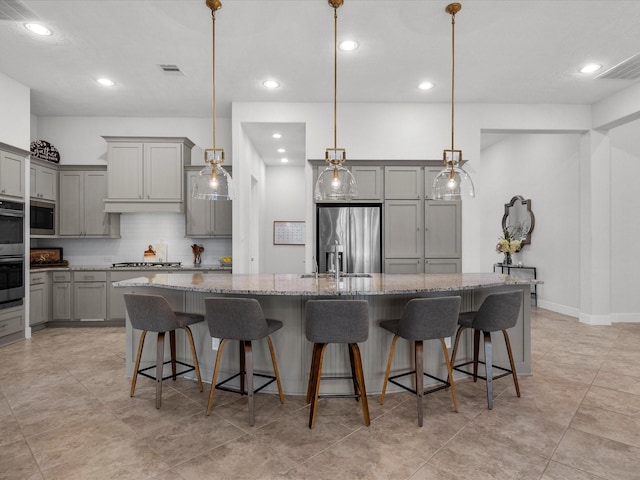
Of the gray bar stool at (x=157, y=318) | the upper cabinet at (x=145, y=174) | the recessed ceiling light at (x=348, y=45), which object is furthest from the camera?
the upper cabinet at (x=145, y=174)

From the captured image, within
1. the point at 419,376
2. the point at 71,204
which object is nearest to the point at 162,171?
the point at 71,204

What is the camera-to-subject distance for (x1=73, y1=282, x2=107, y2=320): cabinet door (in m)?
5.41

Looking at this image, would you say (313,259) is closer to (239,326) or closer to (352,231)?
(352,231)

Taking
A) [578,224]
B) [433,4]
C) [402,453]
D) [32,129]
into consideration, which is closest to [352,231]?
[433,4]

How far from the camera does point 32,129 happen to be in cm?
579

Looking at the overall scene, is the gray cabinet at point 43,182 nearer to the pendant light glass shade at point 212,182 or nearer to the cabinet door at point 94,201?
the cabinet door at point 94,201

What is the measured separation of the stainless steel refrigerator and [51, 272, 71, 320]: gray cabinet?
3.63m

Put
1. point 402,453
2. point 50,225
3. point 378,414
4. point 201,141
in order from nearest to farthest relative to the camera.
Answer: point 402,453, point 378,414, point 50,225, point 201,141

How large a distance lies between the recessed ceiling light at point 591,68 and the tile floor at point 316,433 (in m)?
3.29

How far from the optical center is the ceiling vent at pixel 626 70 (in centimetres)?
413

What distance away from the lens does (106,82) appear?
4668 mm

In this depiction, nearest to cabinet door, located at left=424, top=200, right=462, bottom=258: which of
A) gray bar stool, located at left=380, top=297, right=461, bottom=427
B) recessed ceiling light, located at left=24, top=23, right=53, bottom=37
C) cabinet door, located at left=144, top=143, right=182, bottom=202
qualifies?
gray bar stool, located at left=380, top=297, right=461, bottom=427

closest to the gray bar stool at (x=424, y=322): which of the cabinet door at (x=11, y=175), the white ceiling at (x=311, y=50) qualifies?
the white ceiling at (x=311, y=50)

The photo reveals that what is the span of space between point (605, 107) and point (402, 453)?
18.2ft
